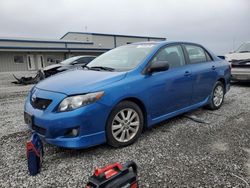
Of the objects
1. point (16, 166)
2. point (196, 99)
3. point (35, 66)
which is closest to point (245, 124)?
point (196, 99)

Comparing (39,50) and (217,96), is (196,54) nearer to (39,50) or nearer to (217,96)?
(217,96)

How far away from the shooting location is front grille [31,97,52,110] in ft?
9.70

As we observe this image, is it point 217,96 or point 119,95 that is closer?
point 119,95

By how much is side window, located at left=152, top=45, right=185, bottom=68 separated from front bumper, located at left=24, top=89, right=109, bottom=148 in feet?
4.90

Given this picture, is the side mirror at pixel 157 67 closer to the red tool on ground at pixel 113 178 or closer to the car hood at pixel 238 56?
the red tool on ground at pixel 113 178

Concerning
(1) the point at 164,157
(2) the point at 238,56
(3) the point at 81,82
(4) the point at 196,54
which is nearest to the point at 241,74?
(2) the point at 238,56

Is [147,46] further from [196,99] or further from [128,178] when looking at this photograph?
[128,178]

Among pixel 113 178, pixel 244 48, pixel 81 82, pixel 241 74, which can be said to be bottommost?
pixel 113 178

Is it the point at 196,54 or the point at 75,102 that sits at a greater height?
the point at 196,54

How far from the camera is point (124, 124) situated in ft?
10.7

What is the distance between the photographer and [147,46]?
4.01 meters

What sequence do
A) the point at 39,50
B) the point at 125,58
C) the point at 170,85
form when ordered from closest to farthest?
the point at 170,85, the point at 125,58, the point at 39,50

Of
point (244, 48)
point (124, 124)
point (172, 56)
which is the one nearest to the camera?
point (124, 124)

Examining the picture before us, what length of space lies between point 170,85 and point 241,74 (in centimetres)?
546
